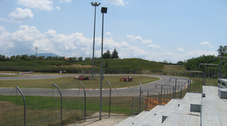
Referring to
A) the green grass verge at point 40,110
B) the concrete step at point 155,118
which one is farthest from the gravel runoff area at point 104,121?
the concrete step at point 155,118

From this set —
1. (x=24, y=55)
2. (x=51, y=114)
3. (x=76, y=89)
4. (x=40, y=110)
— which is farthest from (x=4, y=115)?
(x=24, y=55)

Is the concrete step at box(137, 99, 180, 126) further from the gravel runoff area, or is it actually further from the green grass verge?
the green grass verge

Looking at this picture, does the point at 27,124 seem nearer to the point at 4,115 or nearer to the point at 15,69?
the point at 4,115

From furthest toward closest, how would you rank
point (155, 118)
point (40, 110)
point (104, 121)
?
point (104, 121), point (40, 110), point (155, 118)

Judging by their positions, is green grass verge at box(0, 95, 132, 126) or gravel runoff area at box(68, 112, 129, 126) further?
gravel runoff area at box(68, 112, 129, 126)

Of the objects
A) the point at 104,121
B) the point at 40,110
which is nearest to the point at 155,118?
the point at 104,121

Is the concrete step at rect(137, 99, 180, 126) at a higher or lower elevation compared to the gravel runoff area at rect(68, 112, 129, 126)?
higher

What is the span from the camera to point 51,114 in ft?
30.3

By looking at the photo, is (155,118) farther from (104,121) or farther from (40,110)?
(40,110)

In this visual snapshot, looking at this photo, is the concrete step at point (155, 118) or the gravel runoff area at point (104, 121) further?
the gravel runoff area at point (104, 121)

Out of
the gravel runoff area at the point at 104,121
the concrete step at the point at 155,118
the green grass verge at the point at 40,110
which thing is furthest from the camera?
the gravel runoff area at the point at 104,121

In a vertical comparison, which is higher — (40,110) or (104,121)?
(40,110)

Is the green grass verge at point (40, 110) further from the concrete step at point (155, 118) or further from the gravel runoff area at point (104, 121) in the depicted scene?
the concrete step at point (155, 118)

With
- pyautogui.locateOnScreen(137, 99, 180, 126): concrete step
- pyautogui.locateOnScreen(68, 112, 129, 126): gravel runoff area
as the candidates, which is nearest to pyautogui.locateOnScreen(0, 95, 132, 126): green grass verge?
pyautogui.locateOnScreen(68, 112, 129, 126): gravel runoff area
